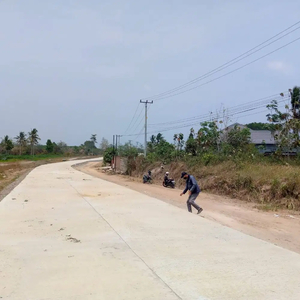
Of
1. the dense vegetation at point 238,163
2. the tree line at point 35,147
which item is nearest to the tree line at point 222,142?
the dense vegetation at point 238,163

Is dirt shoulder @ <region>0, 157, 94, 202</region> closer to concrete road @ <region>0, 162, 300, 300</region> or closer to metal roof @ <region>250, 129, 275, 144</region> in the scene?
concrete road @ <region>0, 162, 300, 300</region>

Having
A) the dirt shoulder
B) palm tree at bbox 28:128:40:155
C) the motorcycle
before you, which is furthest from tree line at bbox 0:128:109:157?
the motorcycle

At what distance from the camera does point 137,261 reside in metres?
5.62

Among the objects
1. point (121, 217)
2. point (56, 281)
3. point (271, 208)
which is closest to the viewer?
point (56, 281)

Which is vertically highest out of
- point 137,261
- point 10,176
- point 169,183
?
point 137,261

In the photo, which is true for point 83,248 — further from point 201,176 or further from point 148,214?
point 201,176

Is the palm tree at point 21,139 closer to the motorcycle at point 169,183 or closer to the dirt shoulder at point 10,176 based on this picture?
the dirt shoulder at point 10,176

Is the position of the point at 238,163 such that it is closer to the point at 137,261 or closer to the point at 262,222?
the point at 262,222

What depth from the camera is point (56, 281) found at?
4.72 m

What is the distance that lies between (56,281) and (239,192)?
46.8 ft

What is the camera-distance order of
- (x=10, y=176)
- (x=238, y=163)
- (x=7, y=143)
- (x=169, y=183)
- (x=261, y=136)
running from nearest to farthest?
(x=238, y=163) → (x=169, y=183) → (x=10, y=176) → (x=261, y=136) → (x=7, y=143)

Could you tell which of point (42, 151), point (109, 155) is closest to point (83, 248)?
point (109, 155)

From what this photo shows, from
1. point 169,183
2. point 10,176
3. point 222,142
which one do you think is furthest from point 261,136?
point 10,176

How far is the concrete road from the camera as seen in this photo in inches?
173
